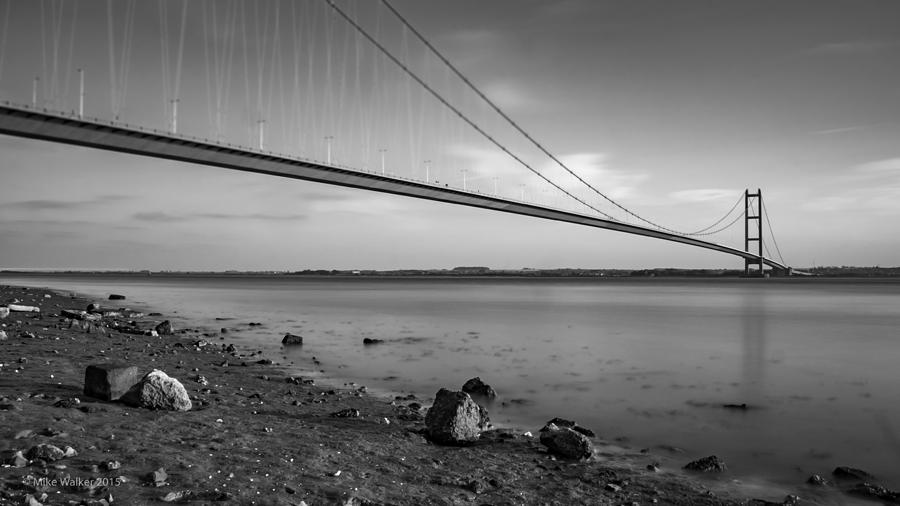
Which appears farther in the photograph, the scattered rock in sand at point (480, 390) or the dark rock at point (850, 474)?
the scattered rock in sand at point (480, 390)

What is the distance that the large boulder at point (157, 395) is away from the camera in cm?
657

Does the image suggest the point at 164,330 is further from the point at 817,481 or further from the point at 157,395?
the point at 817,481

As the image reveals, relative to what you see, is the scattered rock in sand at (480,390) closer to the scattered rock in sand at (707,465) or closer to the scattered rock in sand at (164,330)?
the scattered rock in sand at (707,465)

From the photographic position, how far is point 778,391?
1236 cm

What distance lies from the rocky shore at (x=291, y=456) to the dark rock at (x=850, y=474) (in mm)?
750

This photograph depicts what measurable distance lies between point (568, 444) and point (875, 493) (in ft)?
10.6

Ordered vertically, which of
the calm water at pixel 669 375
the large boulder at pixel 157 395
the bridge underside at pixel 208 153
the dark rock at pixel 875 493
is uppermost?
the bridge underside at pixel 208 153

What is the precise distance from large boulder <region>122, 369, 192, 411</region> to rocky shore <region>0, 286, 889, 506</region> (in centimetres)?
2

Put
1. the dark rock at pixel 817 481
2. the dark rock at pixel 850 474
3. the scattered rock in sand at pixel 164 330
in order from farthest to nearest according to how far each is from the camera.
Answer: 1. the scattered rock in sand at pixel 164 330
2. the dark rock at pixel 850 474
3. the dark rock at pixel 817 481

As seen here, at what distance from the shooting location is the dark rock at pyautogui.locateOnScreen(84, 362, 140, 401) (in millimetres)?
6602

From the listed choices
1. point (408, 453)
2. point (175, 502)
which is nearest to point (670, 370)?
point (408, 453)

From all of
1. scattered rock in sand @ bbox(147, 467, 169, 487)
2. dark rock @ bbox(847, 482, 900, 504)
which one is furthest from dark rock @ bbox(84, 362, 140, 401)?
dark rock @ bbox(847, 482, 900, 504)

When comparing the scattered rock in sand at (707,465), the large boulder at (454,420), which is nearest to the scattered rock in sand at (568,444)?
the large boulder at (454,420)

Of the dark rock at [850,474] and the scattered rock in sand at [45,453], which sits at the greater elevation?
the scattered rock in sand at [45,453]
